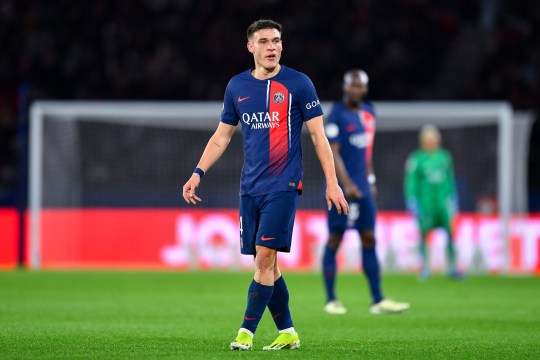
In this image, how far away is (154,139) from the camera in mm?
17391

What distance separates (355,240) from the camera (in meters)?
16.4

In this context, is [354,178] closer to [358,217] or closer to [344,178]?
[344,178]

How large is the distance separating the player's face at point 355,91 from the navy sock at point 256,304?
3755mm

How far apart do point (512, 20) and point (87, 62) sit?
8.97m

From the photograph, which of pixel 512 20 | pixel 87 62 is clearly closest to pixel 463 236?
pixel 512 20

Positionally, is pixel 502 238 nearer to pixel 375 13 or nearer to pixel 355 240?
pixel 355 240

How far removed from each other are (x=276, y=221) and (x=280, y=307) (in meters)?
0.62

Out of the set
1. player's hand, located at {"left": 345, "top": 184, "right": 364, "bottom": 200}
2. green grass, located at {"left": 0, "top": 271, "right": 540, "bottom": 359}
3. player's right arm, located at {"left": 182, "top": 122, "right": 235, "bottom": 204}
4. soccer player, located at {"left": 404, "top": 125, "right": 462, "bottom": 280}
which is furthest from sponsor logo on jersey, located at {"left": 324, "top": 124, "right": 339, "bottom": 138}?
soccer player, located at {"left": 404, "top": 125, "right": 462, "bottom": 280}

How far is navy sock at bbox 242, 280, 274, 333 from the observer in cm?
633

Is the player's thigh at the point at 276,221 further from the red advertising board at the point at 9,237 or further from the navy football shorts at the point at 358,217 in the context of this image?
the red advertising board at the point at 9,237

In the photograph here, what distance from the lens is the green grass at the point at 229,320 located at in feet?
20.7

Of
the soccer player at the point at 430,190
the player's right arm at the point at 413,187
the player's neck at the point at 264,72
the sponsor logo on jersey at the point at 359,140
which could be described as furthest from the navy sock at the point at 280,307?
the player's right arm at the point at 413,187

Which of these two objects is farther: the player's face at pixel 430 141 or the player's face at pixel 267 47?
the player's face at pixel 430 141

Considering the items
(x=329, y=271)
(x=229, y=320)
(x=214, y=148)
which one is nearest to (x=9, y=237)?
(x=329, y=271)
